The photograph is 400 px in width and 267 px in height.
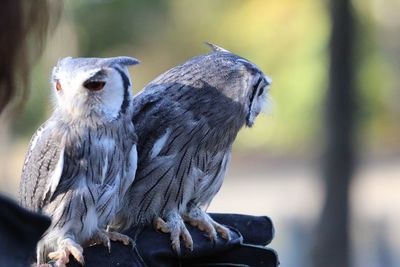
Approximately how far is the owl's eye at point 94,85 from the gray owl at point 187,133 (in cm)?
25

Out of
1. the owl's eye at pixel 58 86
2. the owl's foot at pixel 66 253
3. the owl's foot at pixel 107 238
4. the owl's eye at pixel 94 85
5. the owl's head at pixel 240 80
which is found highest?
the owl's head at pixel 240 80

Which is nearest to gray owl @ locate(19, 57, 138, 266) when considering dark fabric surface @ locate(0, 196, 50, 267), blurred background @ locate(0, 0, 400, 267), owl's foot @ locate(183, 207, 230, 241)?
owl's foot @ locate(183, 207, 230, 241)

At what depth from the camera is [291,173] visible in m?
15.7

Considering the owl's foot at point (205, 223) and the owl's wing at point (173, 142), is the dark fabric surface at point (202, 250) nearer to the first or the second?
the owl's foot at point (205, 223)

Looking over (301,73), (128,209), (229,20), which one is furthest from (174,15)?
(128,209)

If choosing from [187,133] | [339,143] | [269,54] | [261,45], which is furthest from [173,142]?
[261,45]

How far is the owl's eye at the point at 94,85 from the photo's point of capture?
7.34 feet

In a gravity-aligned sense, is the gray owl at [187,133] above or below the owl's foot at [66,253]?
above

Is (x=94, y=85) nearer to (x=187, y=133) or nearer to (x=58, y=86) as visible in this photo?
(x=58, y=86)

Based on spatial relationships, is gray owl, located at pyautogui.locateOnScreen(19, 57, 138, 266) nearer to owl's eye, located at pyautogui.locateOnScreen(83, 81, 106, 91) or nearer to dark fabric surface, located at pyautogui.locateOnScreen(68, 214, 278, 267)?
owl's eye, located at pyautogui.locateOnScreen(83, 81, 106, 91)

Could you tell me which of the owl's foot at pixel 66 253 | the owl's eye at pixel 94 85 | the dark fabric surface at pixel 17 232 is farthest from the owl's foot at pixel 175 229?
the dark fabric surface at pixel 17 232

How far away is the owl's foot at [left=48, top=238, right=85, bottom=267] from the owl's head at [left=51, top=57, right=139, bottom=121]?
1.19 feet

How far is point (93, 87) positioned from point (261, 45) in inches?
628

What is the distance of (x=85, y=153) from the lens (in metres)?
2.32
